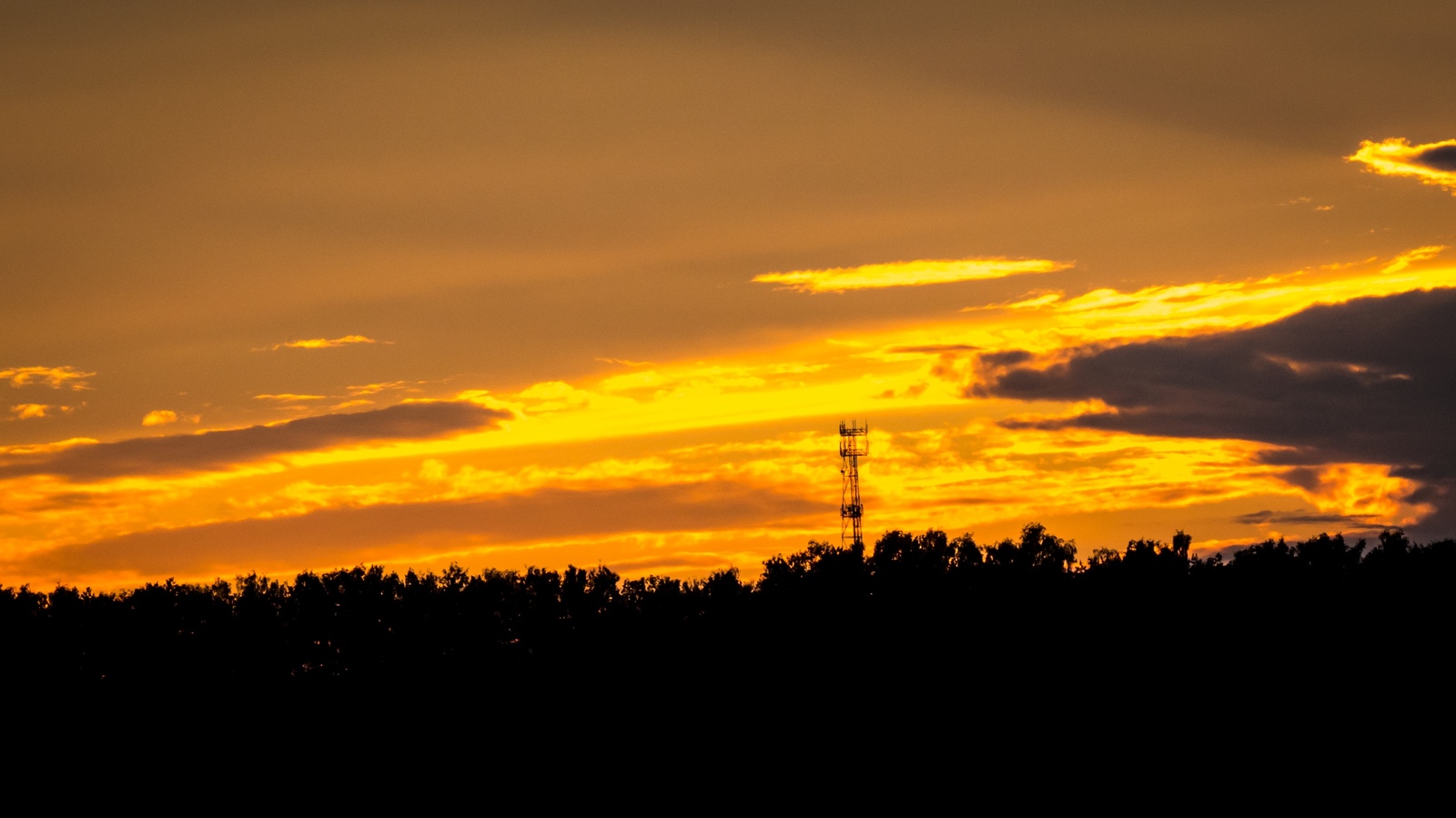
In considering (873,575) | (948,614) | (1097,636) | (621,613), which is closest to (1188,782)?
(1097,636)

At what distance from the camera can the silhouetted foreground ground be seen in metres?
121

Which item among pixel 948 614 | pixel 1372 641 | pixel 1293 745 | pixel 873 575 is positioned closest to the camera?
pixel 1293 745

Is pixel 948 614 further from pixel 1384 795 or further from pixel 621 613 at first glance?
pixel 1384 795

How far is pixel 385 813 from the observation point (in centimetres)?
11225

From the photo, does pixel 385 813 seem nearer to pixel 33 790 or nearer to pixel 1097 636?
pixel 33 790

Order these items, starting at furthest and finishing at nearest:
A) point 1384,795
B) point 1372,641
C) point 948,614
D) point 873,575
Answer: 1. point 873,575
2. point 948,614
3. point 1372,641
4. point 1384,795

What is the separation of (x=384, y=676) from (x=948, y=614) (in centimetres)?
4410

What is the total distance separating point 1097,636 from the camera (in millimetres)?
123562

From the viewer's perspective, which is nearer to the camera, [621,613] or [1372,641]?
[1372,641]

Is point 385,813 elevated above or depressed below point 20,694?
below

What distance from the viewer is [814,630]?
422ft

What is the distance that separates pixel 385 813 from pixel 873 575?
44.5 m

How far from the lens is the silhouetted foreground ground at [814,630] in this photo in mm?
121125

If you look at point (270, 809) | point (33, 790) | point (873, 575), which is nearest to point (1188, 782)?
point (873, 575)
